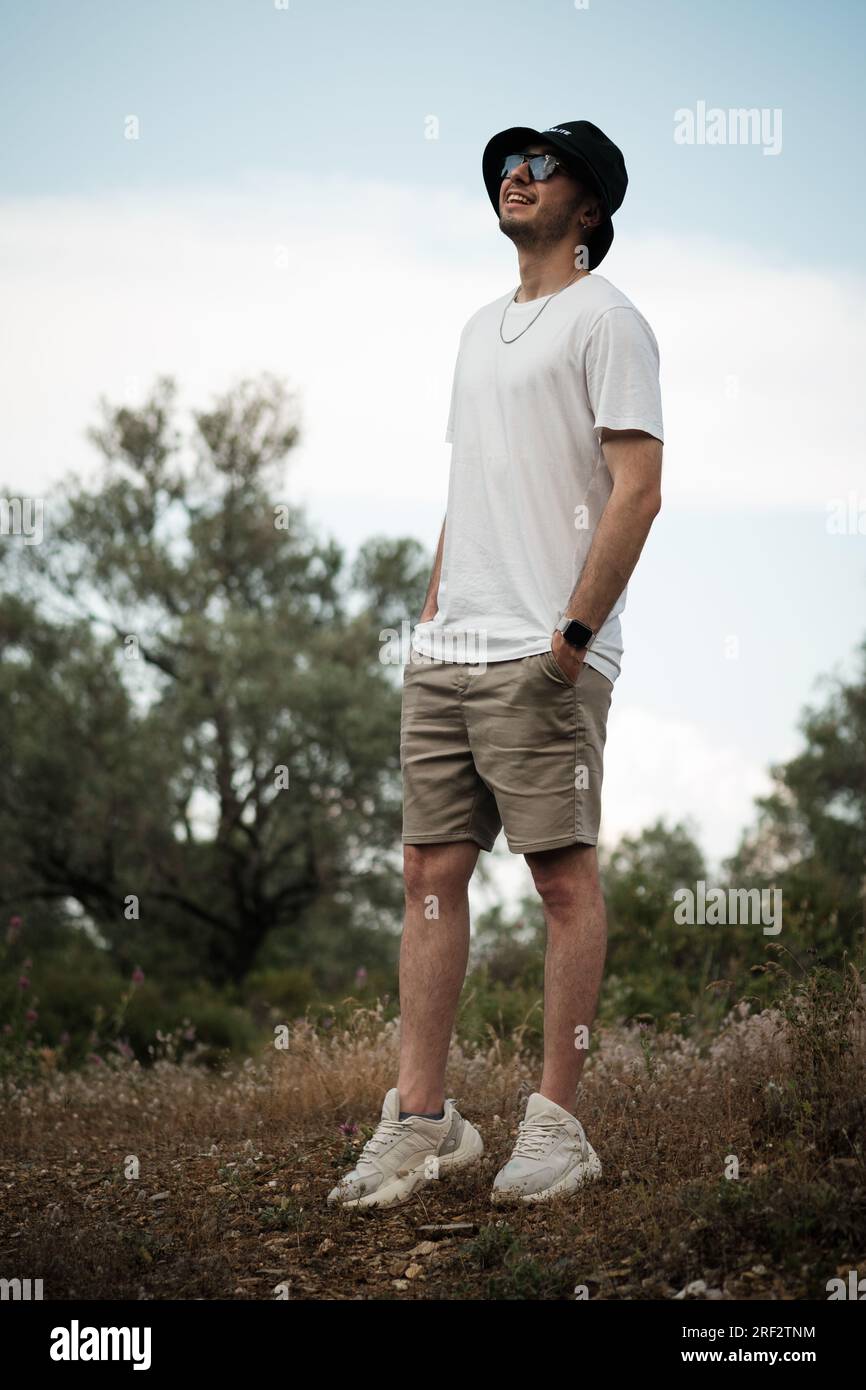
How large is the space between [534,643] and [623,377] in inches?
27.6

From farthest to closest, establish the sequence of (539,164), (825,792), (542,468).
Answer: (825,792)
(539,164)
(542,468)

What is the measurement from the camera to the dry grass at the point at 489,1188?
2.87 metres

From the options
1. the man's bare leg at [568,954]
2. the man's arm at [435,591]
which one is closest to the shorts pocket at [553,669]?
the man's bare leg at [568,954]

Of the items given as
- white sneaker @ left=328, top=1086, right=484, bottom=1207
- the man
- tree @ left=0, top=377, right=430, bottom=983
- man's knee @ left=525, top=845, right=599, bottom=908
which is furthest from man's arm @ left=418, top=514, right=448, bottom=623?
tree @ left=0, top=377, right=430, bottom=983

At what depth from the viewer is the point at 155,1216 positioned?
11.6 ft

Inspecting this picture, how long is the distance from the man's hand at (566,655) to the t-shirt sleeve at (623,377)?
0.55m

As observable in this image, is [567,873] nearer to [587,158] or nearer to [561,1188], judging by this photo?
[561,1188]

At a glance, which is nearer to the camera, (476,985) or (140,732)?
(476,985)

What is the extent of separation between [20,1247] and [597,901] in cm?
164

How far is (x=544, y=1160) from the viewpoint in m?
3.32
